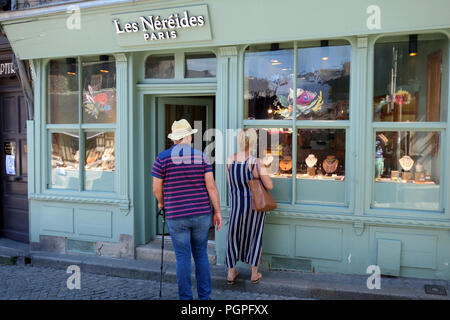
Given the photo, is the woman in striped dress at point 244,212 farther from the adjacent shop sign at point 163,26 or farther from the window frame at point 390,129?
the adjacent shop sign at point 163,26

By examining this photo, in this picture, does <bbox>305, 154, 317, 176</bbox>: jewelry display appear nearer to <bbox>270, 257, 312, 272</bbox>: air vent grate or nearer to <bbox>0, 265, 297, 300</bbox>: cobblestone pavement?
<bbox>270, 257, 312, 272</bbox>: air vent grate

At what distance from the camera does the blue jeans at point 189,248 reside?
407cm

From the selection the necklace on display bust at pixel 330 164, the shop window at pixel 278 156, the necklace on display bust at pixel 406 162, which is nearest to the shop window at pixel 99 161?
the shop window at pixel 278 156

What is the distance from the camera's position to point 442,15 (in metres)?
4.32

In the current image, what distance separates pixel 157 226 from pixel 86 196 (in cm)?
117

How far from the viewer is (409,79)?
194 inches

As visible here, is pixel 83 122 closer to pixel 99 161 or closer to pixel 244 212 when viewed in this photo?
pixel 99 161

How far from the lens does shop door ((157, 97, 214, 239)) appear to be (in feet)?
20.5

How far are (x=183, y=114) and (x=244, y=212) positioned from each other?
7.84ft

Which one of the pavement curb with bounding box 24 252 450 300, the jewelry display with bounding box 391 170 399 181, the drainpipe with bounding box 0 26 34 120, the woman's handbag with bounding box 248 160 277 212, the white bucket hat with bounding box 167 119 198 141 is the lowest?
the pavement curb with bounding box 24 252 450 300

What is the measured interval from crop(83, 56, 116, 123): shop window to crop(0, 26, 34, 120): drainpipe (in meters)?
0.92

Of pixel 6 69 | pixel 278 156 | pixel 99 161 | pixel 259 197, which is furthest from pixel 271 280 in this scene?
pixel 6 69

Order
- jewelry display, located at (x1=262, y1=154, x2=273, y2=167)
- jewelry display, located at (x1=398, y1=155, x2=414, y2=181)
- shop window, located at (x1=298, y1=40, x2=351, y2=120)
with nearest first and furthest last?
jewelry display, located at (x1=398, y1=155, x2=414, y2=181)
shop window, located at (x1=298, y1=40, x2=351, y2=120)
jewelry display, located at (x1=262, y1=154, x2=273, y2=167)

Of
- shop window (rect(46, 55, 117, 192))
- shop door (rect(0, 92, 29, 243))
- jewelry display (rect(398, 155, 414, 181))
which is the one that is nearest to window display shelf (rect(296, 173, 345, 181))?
jewelry display (rect(398, 155, 414, 181))
